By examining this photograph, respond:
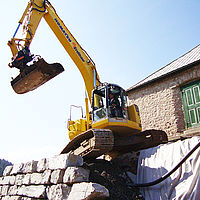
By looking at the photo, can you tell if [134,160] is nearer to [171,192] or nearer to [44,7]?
[171,192]

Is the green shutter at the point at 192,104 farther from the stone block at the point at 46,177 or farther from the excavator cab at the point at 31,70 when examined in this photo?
the stone block at the point at 46,177

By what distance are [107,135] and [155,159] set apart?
1132mm

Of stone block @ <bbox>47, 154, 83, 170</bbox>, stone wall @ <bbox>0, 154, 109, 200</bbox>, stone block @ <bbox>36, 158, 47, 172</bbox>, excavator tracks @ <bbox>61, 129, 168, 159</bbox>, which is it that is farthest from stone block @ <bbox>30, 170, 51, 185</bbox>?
excavator tracks @ <bbox>61, 129, 168, 159</bbox>

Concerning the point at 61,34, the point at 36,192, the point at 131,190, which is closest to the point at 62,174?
the point at 36,192

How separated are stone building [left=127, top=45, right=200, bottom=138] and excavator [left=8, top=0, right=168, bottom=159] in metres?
4.21

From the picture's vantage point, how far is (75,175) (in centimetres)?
400

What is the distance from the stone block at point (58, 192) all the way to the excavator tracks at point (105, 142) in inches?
35.8

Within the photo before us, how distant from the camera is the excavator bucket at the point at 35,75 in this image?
6.36 m

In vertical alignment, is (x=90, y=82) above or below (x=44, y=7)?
below

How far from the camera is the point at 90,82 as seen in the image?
26.6 ft

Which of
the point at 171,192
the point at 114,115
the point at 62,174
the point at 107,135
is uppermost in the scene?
the point at 114,115

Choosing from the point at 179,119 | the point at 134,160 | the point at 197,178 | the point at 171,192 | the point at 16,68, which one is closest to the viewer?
the point at 197,178

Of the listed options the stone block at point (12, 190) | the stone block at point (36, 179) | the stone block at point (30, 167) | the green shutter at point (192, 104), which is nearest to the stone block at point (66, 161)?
the stone block at point (36, 179)

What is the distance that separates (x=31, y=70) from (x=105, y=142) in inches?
130
